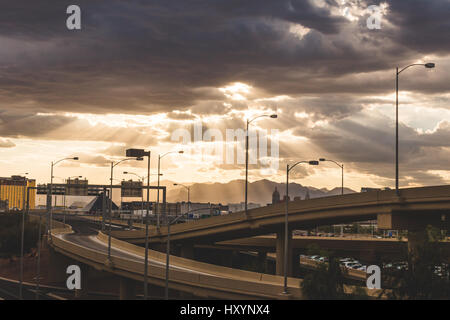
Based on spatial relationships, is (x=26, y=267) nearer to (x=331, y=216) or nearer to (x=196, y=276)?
(x=331, y=216)

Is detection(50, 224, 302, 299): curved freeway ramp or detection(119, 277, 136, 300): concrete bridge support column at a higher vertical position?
detection(50, 224, 302, 299): curved freeway ramp

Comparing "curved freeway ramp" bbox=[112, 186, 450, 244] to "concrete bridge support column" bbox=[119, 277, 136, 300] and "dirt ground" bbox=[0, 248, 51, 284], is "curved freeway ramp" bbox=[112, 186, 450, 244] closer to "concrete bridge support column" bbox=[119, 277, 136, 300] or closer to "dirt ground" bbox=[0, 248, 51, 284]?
A: "concrete bridge support column" bbox=[119, 277, 136, 300]

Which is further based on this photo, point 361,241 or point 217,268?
point 361,241

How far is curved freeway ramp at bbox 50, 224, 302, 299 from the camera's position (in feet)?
178

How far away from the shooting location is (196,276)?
60.6 m

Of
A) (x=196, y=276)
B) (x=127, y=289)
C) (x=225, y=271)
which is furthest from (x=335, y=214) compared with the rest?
(x=127, y=289)

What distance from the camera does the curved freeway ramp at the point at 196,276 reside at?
178ft

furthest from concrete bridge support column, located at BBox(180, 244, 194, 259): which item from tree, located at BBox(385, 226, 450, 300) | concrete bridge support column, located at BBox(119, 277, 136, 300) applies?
tree, located at BBox(385, 226, 450, 300)

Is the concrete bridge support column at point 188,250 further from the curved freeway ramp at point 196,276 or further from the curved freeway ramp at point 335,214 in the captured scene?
the curved freeway ramp at point 196,276

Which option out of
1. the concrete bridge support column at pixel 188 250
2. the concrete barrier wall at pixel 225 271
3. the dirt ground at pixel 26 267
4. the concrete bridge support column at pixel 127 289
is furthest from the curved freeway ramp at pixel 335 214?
the dirt ground at pixel 26 267

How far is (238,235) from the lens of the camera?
96250 mm

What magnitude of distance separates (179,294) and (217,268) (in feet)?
80.7
